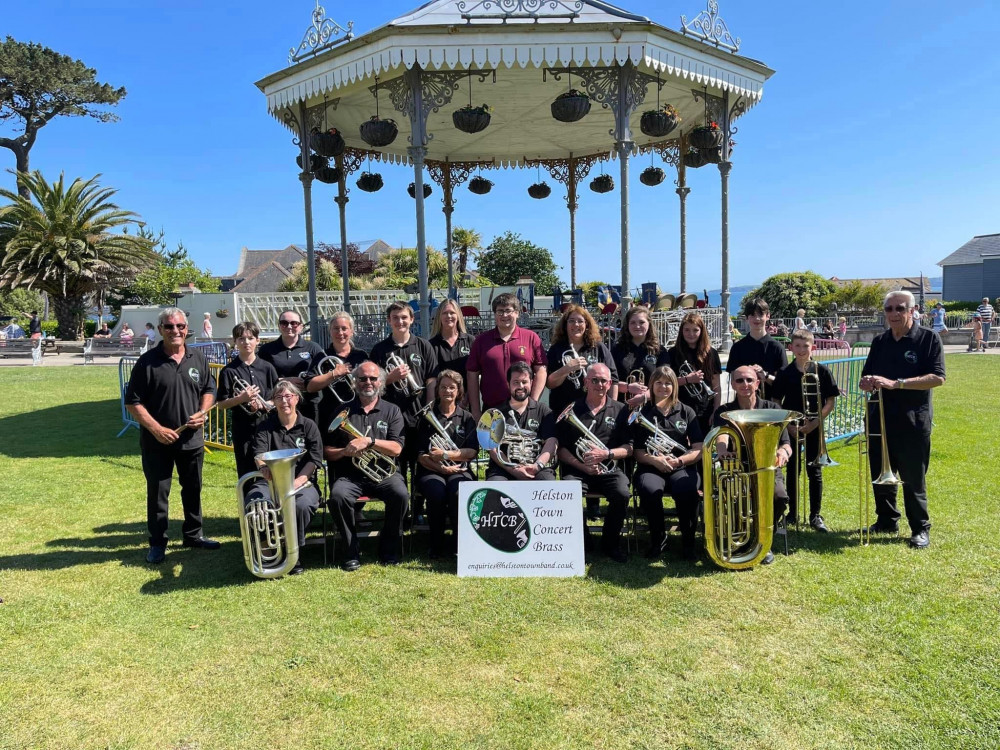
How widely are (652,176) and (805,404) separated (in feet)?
30.5

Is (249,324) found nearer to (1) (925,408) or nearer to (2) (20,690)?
(2) (20,690)

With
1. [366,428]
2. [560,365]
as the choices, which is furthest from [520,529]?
[560,365]

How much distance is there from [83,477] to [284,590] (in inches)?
194

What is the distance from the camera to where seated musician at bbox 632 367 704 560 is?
203 inches

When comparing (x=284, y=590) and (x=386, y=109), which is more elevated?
(x=386, y=109)

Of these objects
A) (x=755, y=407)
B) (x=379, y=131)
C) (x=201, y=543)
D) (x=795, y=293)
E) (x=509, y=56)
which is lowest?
(x=201, y=543)

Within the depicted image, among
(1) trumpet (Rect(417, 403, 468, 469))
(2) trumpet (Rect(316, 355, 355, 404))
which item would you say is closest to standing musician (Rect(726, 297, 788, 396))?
(1) trumpet (Rect(417, 403, 468, 469))

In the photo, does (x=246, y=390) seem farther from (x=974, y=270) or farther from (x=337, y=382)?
(x=974, y=270)

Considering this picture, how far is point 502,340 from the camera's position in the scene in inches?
232

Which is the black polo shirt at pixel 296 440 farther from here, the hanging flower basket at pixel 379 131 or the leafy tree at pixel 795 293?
the leafy tree at pixel 795 293

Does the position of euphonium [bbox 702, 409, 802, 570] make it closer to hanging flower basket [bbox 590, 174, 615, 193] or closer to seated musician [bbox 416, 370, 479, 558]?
seated musician [bbox 416, 370, 479, 558]

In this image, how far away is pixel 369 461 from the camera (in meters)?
5.34

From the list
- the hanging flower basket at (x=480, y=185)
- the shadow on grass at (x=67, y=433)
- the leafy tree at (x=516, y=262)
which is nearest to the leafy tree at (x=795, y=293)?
the leafy tree at (x=516, y=262)

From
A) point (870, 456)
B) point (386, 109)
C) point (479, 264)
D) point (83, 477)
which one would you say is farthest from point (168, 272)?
point (870, 456)
